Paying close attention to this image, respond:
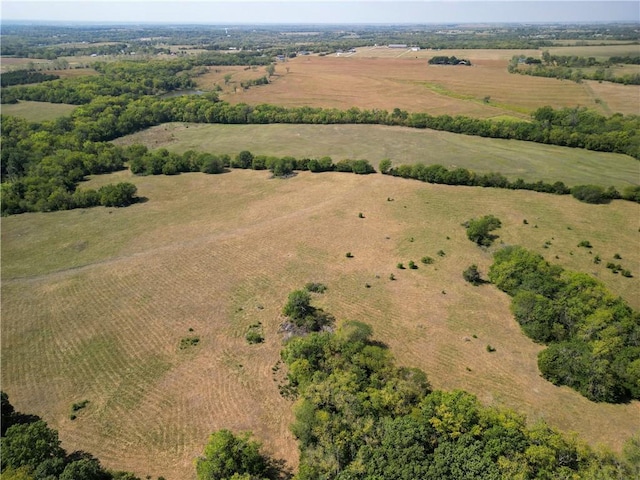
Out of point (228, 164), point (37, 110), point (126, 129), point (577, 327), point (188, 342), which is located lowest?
point (188, 342)

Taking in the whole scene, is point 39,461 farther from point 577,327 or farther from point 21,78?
point 21,78

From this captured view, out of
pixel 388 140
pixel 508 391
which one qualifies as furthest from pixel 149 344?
pixel 388 140

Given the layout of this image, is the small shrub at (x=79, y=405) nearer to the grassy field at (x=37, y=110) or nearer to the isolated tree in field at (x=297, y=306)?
the isolated tree in field at (x=297, y=306)

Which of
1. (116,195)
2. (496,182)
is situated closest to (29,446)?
(116,195)

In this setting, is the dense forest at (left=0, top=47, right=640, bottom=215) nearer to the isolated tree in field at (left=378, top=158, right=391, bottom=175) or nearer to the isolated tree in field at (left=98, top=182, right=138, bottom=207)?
the isolated tree in field at (left=98, top=182, right=138, bottom=207)

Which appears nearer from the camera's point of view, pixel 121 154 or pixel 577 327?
pixel 577 327

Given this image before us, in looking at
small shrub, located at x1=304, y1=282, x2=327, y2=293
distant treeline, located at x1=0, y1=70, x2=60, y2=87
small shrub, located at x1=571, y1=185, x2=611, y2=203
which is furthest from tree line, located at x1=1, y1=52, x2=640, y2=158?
small shrub, located at x1=304, y1=282, x2=327, y2=293

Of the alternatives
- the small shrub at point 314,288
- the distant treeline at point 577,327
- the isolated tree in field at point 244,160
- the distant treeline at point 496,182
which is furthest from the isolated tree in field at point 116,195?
the distant treeline at point 577,327
